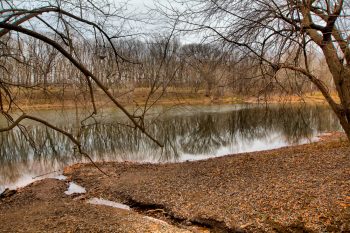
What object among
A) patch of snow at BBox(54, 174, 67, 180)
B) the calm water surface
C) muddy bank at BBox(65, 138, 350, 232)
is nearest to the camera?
muddy bank at BBox(65, 138, 350, 232)

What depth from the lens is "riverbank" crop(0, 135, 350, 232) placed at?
6.29m

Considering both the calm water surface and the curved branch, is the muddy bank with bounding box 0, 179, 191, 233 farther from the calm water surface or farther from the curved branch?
the curved branch

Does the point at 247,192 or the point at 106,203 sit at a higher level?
the point at 247,192

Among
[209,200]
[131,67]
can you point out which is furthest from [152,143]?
[131,67]

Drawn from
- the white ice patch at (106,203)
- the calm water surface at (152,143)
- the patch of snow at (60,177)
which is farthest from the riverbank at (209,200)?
the calm water surface at (152,143)

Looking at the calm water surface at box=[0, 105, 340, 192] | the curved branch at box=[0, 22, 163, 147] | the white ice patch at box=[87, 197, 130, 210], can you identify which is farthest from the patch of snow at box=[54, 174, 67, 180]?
the curved branch at box=[0, 22, 163, 147]

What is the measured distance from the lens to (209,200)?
7.76 metres

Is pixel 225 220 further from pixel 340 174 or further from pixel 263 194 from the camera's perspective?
pixel 340 174

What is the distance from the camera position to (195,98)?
41.1m

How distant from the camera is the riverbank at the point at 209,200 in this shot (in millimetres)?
6285

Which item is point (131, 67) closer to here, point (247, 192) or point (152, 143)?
point (247, 192)

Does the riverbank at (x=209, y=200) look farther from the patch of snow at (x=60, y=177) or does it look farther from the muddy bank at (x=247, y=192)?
the patch of snow at (x=60, y=177)

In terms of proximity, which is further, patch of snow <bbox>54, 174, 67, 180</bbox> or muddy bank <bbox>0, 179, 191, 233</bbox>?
patch of snow <bbox>54, 174, 67, 180</bbox>

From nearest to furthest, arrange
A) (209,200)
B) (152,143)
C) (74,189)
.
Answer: (209,200), (74,189), (152,143)
